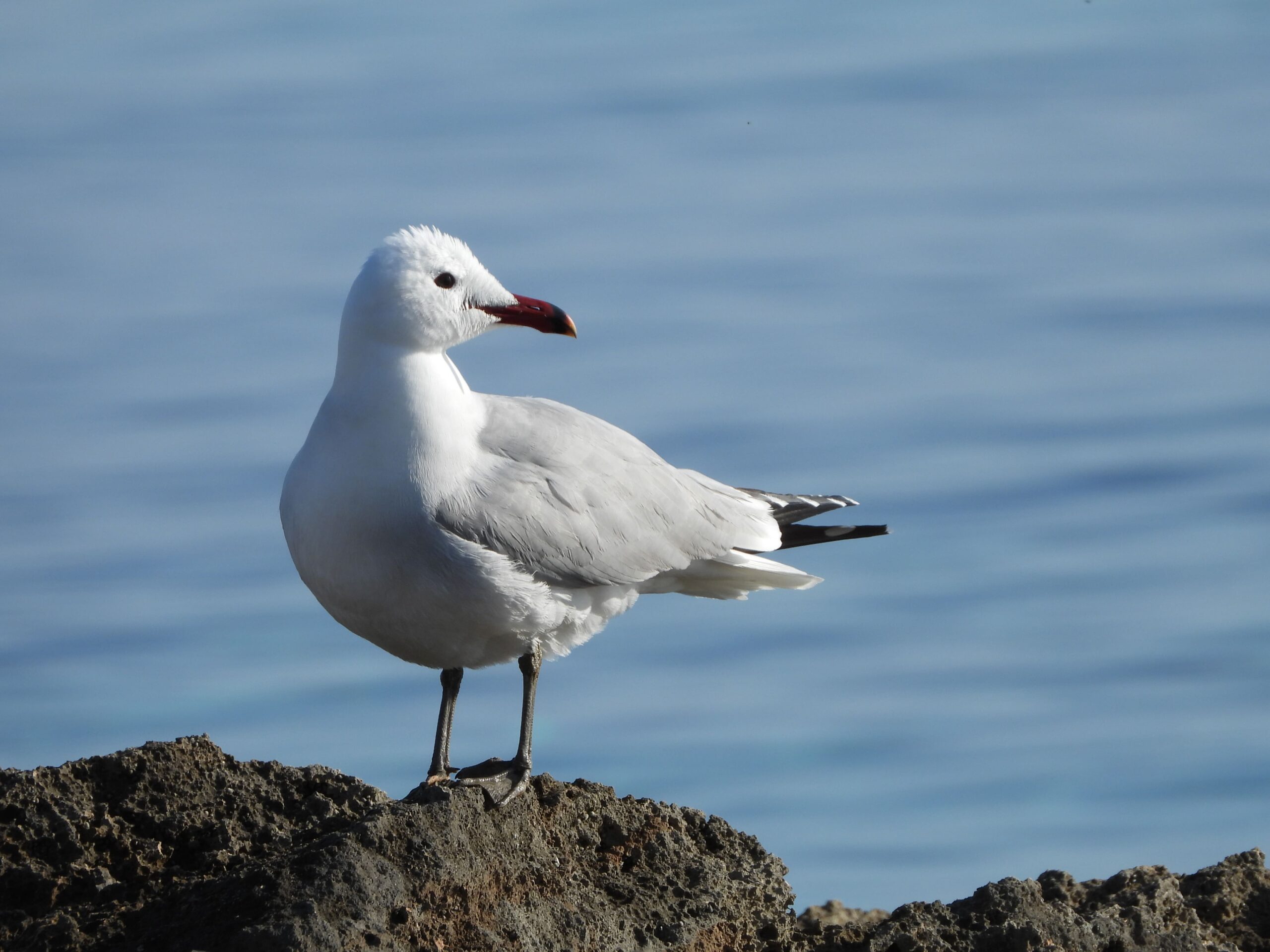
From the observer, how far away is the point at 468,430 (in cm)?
639

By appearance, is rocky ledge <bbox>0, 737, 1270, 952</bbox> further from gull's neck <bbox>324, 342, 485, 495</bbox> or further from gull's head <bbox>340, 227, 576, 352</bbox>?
gull's head <bbox>340, 227, 576, 352</bbox>

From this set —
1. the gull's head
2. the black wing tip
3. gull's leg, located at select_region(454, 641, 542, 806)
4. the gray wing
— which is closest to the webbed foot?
gull's leg, located at select_region(454, 641, 542, 806)

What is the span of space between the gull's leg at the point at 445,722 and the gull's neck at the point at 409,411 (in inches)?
42.3

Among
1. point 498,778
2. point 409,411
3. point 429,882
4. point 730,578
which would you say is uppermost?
point 409,411

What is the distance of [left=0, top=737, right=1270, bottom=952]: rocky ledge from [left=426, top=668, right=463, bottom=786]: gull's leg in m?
0.32

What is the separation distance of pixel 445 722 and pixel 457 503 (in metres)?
1.18

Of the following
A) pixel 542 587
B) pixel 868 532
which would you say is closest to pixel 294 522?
pixel 542 587

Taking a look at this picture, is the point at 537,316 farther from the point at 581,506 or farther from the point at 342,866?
the point at 342,866

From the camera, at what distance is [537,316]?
6.70 m

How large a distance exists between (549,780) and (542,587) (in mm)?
838

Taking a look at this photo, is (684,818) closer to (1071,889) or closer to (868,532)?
(1071,889)

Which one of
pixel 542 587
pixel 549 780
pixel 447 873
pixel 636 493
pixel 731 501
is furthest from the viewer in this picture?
pixel 731 501

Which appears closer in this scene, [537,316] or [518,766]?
[518,766]

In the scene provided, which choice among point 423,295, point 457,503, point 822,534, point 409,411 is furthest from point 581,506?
point 822,534
